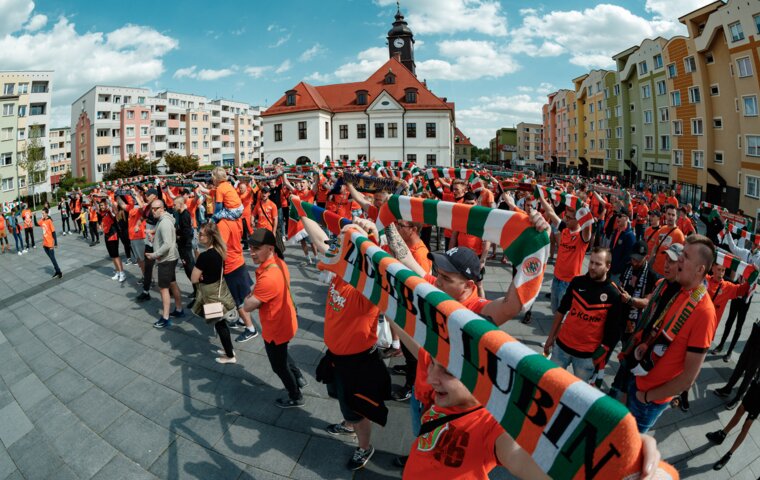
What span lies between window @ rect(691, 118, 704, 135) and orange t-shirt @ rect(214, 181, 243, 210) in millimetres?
41075

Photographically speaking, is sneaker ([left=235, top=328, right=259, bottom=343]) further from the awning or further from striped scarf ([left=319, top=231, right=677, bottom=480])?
the awning

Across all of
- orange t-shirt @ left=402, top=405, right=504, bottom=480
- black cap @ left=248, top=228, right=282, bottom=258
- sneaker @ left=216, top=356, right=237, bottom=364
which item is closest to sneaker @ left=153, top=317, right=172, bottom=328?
sneaker @ left=216, top=356, right=237, bottom=364

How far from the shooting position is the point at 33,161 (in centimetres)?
4669

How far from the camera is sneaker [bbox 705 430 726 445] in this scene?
4.18 m

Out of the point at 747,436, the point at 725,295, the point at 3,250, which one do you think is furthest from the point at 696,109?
the point at 3,250

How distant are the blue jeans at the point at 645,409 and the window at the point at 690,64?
41.9 m

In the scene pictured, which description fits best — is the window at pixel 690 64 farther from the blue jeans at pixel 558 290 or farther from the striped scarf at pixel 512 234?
the striped scarf at pixel 512 234

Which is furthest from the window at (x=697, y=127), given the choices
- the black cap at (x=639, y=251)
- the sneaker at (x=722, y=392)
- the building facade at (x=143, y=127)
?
the building facade at (x=143, y=127)

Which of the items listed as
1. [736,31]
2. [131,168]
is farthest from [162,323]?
[131,168]

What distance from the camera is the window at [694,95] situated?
3419 cm

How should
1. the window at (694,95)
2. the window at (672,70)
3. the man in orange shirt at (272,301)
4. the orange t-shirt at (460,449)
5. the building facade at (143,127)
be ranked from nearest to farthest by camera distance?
the orange t-shirt at (460,449)
the man in orange shirt at (272,301)
the window at (694,95)
the window at (672,70)
the building facade at (143,127)

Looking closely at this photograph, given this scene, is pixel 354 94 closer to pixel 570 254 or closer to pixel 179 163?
pixel 179 163

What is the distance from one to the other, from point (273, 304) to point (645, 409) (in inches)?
152

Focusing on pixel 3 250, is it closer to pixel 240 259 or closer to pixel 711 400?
pixel 240 259
